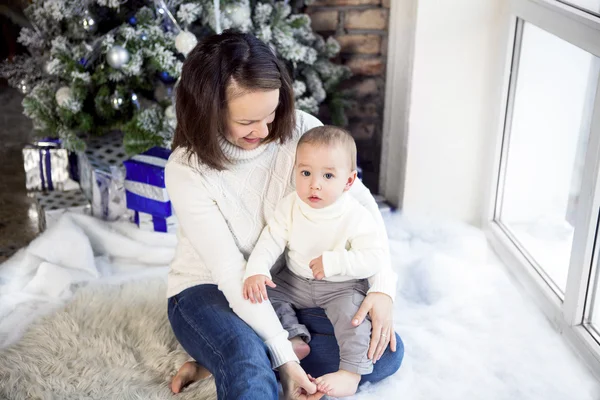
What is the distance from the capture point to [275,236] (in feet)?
5.37

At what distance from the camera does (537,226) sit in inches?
85.6

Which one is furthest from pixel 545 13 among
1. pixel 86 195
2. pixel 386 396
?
pixel 86 195

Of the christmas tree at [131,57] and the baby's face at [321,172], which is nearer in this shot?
the baby's face at [321,172]

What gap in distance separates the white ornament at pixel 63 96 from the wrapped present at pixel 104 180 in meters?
0.26

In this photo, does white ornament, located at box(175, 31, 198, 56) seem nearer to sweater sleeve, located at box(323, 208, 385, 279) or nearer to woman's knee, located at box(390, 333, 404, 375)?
sweater sleeve, located at box(323, 208, 385, 279)

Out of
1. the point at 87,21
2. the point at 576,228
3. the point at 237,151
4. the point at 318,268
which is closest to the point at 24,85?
the point at 87,21

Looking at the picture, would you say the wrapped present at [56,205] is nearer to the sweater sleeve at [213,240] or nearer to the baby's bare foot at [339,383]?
the sweater sleeve at [213,240]

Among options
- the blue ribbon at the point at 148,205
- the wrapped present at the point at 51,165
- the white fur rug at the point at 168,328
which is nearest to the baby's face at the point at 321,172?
the white fur rug at the point at 168,328

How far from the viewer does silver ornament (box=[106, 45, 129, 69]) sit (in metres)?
2.28

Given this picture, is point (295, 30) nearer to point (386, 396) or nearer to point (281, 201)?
point (281, 201)

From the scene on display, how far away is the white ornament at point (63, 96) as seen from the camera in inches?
92.7

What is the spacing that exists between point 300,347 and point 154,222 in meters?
0.96

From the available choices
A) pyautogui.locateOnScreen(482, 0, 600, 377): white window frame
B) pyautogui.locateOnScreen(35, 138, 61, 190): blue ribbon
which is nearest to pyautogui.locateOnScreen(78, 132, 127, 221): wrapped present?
pyautogui.locateOnScreen(35, 138, 61, 190): blue ribbon

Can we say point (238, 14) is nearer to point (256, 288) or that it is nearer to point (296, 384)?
point (256, 288)
